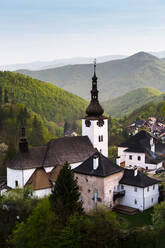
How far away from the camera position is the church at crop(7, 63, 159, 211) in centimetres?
4309

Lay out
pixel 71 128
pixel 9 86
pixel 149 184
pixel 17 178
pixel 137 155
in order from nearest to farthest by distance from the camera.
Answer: pixel 149 184 < pixel 17 178 < pixel 137 155 < pixel 71 128 < pixel 9 86

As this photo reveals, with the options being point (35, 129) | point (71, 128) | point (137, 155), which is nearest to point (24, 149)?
point (137, 155)

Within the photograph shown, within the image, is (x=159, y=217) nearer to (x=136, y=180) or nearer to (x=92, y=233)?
(x=92, y=233)

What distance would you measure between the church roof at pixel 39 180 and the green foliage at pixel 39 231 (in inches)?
587

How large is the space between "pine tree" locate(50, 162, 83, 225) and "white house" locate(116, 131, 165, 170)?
27.6 m

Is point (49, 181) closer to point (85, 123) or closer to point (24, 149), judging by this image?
point (24, 149)

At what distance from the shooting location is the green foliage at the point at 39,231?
3181cm

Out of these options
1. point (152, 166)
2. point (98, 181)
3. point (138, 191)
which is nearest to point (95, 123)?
point (152, 166)

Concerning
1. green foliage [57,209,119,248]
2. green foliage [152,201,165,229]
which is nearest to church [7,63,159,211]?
green foliage [152,201,165,229]

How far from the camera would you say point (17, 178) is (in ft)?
162

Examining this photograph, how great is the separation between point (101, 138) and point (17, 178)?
17.7 meters

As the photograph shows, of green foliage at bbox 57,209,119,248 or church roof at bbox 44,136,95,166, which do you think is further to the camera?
church roof at bbox 44,136,95,166

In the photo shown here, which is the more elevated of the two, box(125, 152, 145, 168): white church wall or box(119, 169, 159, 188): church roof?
box(119, 169, 159, 188): church roof

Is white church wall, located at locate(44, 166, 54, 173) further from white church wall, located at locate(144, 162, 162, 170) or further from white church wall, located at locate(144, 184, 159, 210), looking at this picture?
white church wall, located at locate(144, 162, 162, 170)
